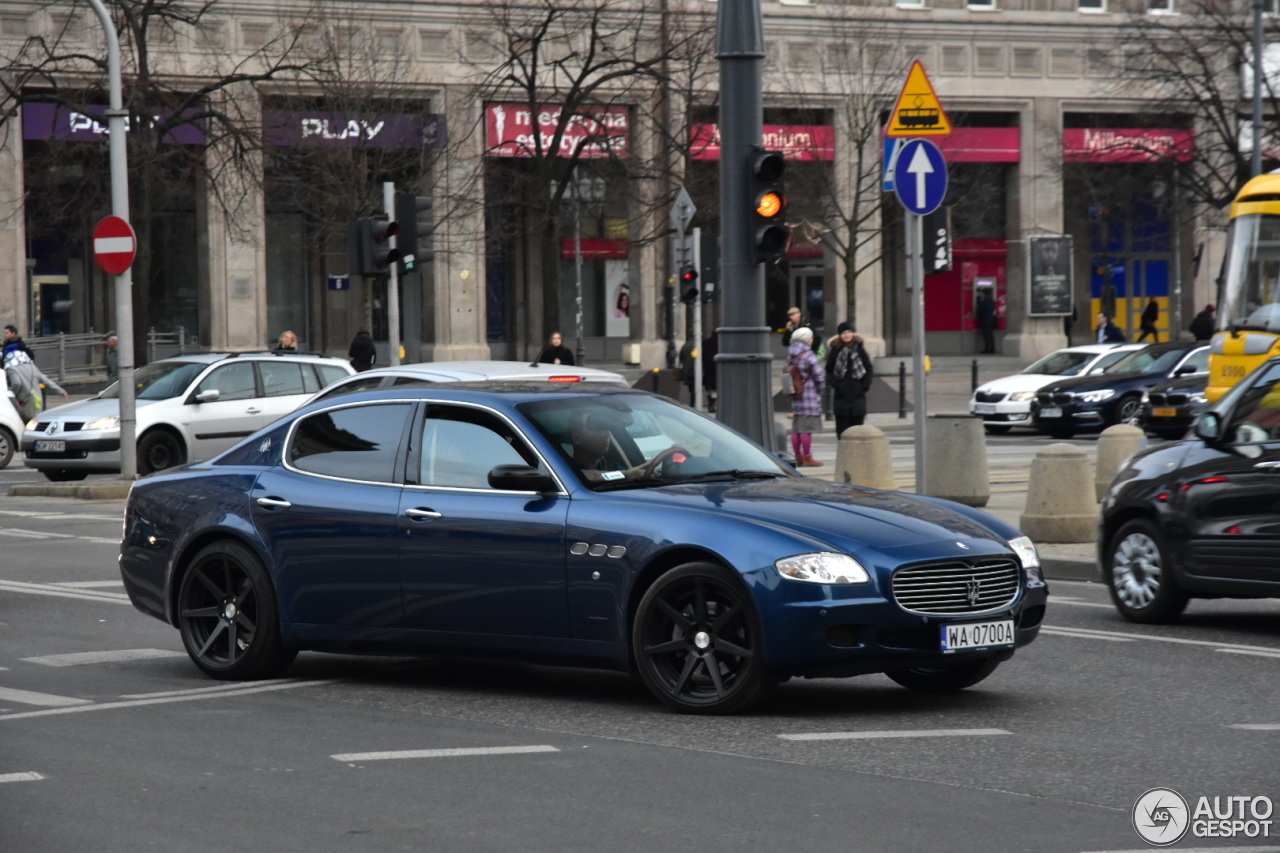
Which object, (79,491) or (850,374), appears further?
(850,374)

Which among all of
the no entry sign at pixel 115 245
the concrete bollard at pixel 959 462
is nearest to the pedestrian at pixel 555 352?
the no entry sign at pixel 115 245

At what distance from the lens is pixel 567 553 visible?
805 centimetres

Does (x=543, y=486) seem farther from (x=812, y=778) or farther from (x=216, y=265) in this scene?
(x=216, y=265)

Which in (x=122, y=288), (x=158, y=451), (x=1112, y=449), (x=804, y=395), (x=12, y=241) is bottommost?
(x=158, y=451)

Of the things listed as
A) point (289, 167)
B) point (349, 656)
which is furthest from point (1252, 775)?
point (289, 167)

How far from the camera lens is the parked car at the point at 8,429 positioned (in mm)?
27453

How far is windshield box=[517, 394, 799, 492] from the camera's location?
328 inches

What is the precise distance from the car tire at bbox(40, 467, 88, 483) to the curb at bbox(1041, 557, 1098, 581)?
555 inches

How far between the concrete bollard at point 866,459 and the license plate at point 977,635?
10000mm

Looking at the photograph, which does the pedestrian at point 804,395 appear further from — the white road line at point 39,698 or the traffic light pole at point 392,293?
the white road line at point 39,698

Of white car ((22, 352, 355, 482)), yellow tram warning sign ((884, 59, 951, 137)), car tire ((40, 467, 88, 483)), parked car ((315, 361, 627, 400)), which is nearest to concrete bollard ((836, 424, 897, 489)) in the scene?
parked car ((315, 361, 627, 400))

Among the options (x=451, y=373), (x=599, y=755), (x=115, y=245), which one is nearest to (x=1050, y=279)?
(x=115, y=245)

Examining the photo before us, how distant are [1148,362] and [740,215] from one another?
1833 centimetres

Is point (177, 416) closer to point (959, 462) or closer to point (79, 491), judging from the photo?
point (79, 491)
